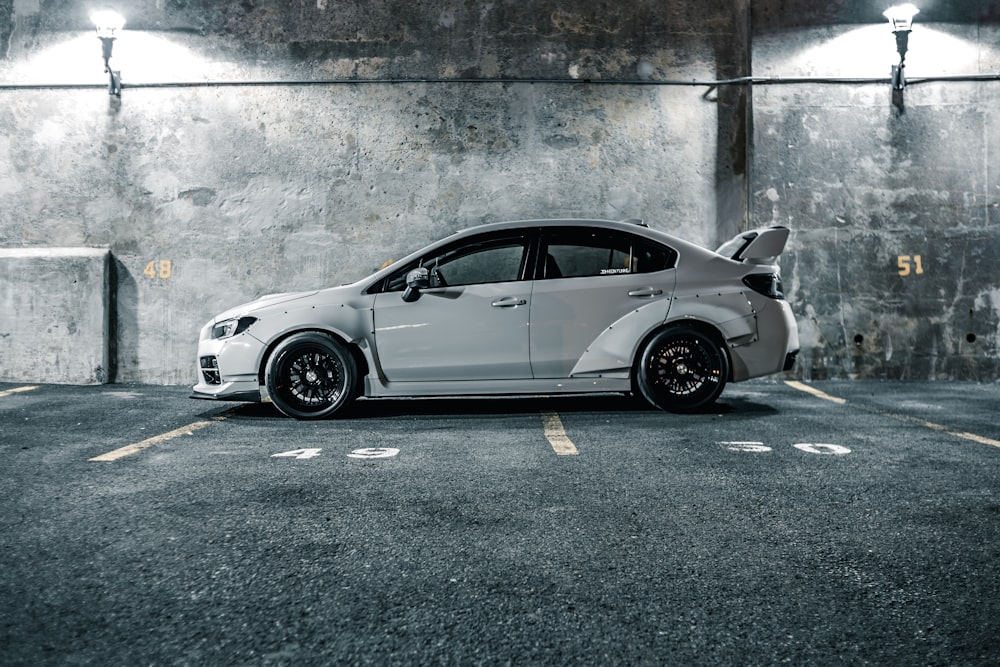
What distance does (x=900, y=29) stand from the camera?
1029cm

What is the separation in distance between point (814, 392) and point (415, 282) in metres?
4.71

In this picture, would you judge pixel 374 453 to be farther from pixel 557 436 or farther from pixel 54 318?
pixel 54 318

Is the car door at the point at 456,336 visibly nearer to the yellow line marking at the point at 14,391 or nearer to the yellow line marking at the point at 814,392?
the yellow line marking at the point at 814,392

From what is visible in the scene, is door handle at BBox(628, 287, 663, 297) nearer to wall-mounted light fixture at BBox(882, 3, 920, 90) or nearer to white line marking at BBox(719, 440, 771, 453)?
white line marking at BBox(719, 440, 771, 453)

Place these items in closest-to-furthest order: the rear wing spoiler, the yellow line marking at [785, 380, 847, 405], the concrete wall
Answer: the rear wing spoiler → the yellow line marking at [785, 380, 847, 405] → the concrete wall

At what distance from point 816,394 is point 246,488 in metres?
6.58

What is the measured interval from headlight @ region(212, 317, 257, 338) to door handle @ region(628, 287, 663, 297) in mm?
3127

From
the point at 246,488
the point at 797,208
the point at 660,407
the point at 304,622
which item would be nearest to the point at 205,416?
the point at 246,488

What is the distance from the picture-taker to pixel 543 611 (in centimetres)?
260

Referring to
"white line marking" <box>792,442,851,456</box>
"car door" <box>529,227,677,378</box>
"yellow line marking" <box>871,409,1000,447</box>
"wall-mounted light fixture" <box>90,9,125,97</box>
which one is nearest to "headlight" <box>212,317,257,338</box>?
"car door" <box>529,227,677,378</box>

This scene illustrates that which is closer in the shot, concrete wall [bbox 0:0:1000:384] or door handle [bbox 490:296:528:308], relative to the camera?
door handle [bbox 490:296:528:308]

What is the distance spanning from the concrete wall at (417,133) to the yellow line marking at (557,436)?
4072 millimetres

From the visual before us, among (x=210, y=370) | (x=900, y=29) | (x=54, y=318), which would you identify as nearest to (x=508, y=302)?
(x=210, y=370)

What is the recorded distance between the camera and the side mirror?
7.09 meters
